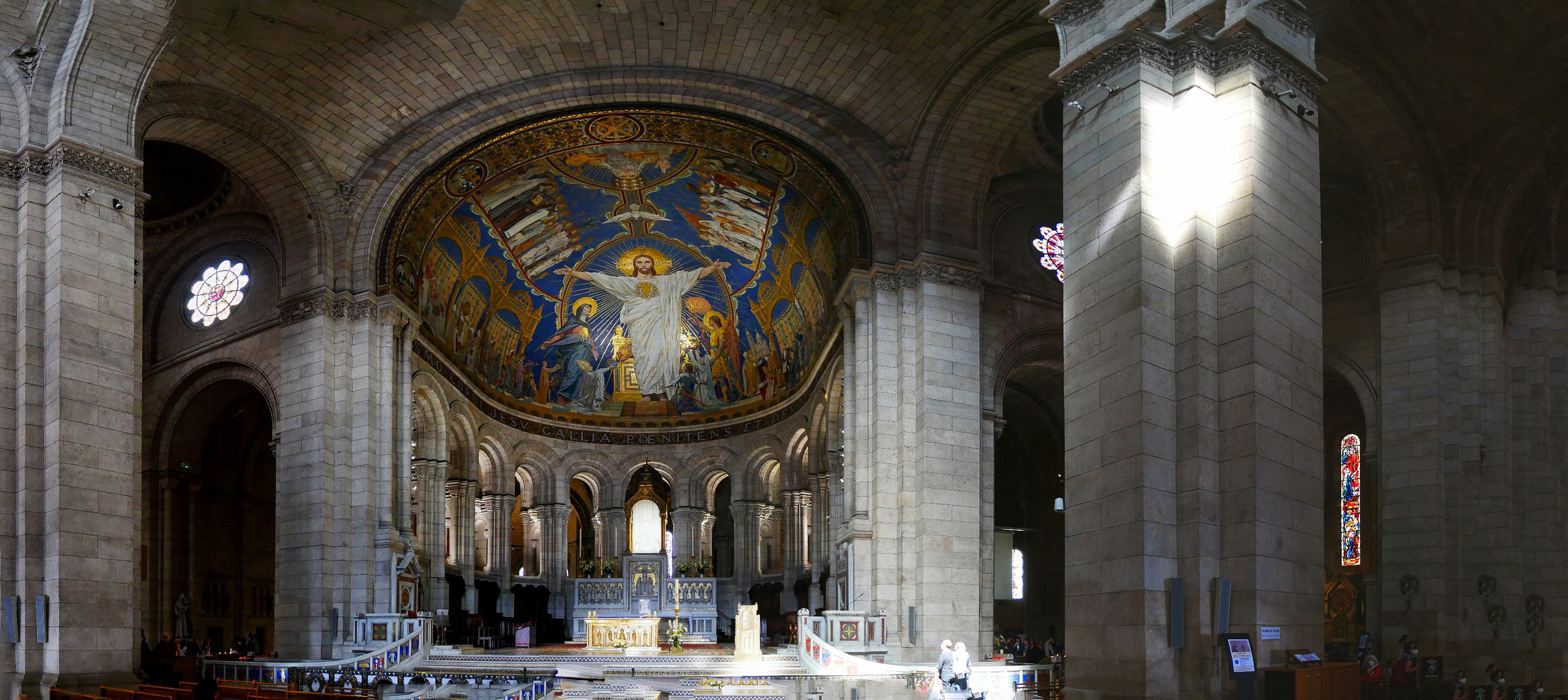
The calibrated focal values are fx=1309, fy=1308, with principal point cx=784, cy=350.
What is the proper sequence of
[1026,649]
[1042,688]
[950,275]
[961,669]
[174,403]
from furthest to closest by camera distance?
[174,403]
[1026,649]
[950,275]
[1042,688]
[961,669]

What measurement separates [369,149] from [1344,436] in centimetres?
2053

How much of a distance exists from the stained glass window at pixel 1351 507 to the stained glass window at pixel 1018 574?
10582 millimetres

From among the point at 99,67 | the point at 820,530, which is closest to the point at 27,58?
the point at 99,67

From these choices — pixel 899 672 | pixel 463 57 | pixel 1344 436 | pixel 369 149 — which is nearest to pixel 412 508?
pixel 369 149

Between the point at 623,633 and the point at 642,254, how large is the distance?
10529 millimetres

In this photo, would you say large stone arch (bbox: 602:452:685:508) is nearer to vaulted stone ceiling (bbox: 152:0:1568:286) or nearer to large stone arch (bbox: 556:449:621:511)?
large stone arch (bbox: 556:449:621:511)

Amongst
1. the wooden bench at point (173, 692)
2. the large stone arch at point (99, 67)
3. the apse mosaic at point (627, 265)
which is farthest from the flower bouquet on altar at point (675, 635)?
the large stone arch at point (99, 67)

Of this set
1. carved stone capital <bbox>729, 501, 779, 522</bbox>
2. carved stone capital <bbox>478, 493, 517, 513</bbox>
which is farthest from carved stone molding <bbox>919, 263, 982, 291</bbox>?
carved stone capital <bbox>478, 493, 517, 513</bbox>

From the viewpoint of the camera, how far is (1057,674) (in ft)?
72.2

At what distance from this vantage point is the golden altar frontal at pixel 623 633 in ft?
98.2

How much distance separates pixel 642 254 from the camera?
35.3 meters

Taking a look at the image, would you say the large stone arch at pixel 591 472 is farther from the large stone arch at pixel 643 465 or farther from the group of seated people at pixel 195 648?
the group of seated people at pixel 195 648

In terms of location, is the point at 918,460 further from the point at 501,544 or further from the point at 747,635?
the point at 501,544

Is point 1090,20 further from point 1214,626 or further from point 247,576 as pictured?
point 247,576
